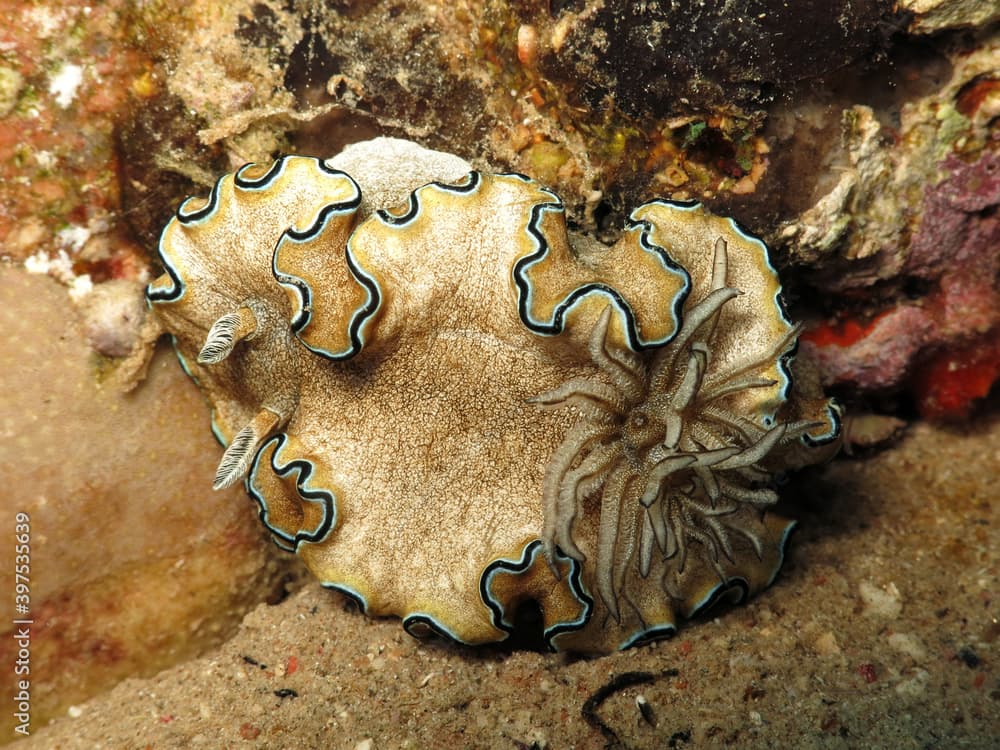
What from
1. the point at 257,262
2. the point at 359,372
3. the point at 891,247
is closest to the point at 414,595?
the point at 359,372

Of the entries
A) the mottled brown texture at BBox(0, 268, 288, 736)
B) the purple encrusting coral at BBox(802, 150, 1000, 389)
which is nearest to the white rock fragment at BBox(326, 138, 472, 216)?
the mottled brown texture at BBox(0, 268, 288, 736)

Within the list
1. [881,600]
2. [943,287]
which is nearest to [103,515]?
[881,600]

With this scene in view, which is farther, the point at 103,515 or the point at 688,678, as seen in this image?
the point at 103,515

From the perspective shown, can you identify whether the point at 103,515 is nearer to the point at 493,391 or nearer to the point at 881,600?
the point at 493,391

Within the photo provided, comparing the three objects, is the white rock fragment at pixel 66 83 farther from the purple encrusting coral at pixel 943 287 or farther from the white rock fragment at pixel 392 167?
the purple encrusting coral at pixel 943 287

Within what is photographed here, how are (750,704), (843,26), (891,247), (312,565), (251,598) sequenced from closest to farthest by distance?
(843,26)
(750,704)
(312,565)
(891,247)
(251,598)

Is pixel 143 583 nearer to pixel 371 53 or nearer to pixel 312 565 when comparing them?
pixel 312 565

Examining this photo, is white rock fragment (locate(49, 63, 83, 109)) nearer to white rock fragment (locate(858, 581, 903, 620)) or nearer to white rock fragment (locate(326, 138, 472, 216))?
white rock fragment (locate(326, 138, 472, 216))
